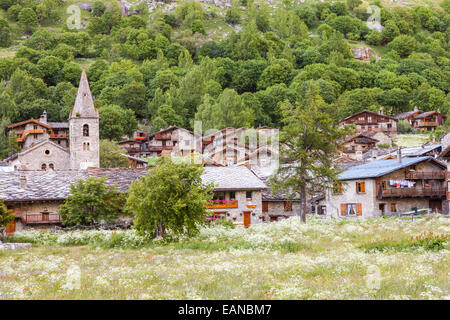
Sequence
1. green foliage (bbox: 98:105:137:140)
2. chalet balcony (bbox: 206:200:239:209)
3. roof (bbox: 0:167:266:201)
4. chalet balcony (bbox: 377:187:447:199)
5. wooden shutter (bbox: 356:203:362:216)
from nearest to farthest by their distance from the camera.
→ roof (bbox: 0:167:266:201) → chalet balcony (bbox: 206:200:239:209) → chalet balcony (bbox: 377:187:447:199) → wooden shutter (bbox: 356:203:362:216) → green foliage (bbox: 98:105:137:140)

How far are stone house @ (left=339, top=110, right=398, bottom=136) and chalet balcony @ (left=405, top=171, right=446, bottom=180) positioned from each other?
74.4 meters

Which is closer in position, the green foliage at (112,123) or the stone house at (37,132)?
the green foliage at (112,123)

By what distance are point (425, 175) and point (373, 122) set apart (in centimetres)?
7921

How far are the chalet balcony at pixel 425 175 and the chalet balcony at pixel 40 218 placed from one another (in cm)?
3393

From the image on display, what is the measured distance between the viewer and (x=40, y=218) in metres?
43.2

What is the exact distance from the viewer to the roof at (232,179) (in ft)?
163

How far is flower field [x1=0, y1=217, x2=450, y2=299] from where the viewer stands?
46.1 ft

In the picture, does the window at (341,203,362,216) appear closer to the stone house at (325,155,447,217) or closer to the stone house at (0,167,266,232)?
the stone house at (325,155,447,217)

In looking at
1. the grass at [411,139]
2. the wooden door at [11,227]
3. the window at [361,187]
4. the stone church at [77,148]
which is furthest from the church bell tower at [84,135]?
the grass at [411,139]

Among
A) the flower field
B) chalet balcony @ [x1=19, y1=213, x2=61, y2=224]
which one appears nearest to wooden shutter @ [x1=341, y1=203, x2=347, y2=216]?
the flower field

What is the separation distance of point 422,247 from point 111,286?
14.3 m

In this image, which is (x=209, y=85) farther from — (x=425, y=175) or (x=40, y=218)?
(x=40, y=218)

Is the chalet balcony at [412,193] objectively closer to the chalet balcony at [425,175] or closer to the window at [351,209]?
the chalet balcony at [425,175]
